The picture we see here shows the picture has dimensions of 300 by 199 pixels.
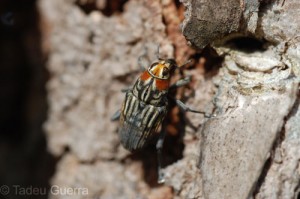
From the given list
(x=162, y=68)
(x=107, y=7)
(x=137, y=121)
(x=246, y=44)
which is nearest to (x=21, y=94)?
(x=107, y=7)

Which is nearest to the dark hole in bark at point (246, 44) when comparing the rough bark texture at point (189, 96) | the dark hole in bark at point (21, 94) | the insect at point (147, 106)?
the rough bark texture at point (189, 96)

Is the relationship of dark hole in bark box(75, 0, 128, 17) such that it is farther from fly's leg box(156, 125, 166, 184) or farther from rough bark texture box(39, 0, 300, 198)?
fly's leg box(156, 125, 166, 184)

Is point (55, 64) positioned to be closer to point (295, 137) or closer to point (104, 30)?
point (104, 30)

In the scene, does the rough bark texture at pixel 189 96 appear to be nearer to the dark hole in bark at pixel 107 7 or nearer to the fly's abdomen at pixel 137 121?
the dark hole in bark at pixel 107 7

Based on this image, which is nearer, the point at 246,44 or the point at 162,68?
the point at 246,44

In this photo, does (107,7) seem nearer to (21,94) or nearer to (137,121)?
(137,121)
